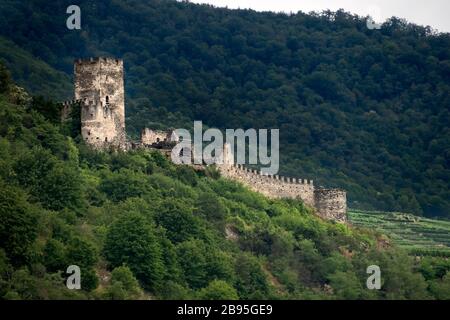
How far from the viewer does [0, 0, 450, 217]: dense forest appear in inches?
4948

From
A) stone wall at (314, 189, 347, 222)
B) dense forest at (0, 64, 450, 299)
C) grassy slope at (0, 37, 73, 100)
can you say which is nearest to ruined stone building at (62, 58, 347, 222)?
dense forest at (0, 64, 450, 299)

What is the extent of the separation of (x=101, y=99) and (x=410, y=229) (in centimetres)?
2883

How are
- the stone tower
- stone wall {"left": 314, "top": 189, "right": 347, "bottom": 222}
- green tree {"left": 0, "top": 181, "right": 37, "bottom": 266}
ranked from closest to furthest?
green tree {"left": 0, "top": 181, "right": 37, "bottom": 266} < the stone tower < stone wall {"left": 314, "top": 189, "right": 347, "bottom": 222}

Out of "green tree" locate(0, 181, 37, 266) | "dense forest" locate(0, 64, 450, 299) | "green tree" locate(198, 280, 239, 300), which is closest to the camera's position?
"green tree" locate(0, 181, 37, 266)

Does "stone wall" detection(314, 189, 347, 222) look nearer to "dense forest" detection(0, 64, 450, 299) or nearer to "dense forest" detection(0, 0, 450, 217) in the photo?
"dense forest" detection(0, 64, 450, 299)

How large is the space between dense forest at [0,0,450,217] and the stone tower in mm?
30311

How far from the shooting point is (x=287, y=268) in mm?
82875

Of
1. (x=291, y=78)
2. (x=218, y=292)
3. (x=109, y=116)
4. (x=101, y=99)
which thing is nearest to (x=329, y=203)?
(x=109, y=116)

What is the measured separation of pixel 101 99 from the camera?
83062 millimetres

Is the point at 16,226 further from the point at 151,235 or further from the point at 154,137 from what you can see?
the point at 154,137

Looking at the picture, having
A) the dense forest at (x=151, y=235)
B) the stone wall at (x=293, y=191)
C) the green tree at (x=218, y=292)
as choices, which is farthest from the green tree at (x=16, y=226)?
the stone wall at (x=293, y=191)
